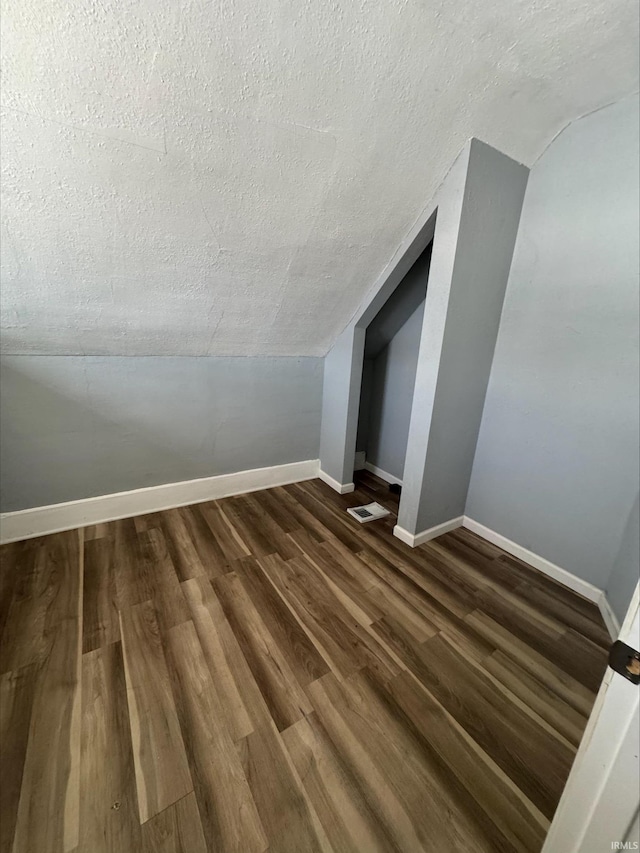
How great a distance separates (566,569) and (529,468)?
1.87 ft

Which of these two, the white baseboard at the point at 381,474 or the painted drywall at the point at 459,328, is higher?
the painted drywall at the point at 459,328

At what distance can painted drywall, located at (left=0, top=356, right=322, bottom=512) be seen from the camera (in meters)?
1.87

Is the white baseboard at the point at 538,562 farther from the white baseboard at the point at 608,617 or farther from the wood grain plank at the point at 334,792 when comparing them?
the wood grain plank at the point at 334,792

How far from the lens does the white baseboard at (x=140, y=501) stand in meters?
1.95

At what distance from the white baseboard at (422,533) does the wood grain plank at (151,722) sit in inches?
56.4

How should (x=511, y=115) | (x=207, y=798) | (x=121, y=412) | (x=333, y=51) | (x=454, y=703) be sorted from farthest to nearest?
(x=121, y=412) < (x=511, y=115) < (x=454, y=703) < (x=333, y=51) < (x=207, y=798)

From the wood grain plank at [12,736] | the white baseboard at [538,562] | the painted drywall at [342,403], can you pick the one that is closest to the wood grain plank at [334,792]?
the wood grain plank at [12,736]

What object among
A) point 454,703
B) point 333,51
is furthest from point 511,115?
point 454,703

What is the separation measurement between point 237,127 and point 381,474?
2.58 meters

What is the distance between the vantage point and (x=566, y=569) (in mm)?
1859

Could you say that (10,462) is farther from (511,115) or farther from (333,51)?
(511,115)

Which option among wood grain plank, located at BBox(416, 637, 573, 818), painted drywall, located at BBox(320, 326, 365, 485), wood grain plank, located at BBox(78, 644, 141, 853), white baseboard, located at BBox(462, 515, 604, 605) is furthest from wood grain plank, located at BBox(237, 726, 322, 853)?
painted drywall, located at BBox(320, 326, 365, 485)

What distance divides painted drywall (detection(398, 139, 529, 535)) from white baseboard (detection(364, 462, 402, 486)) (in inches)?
29.0

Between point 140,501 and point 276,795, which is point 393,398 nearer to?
point 140,501
